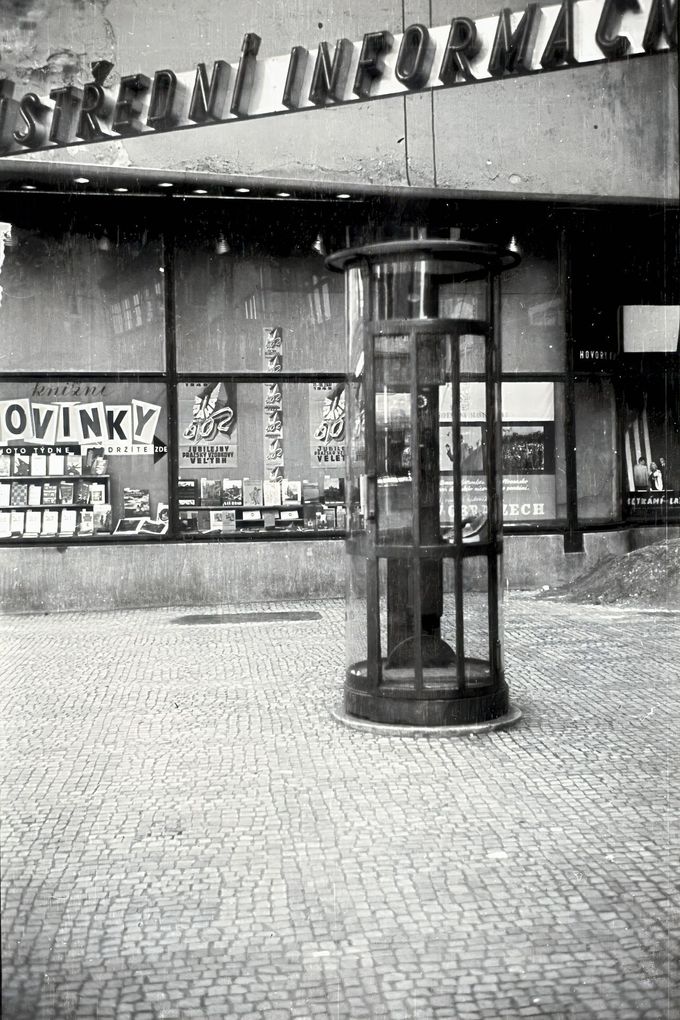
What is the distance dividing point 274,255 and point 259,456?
254 centimetres

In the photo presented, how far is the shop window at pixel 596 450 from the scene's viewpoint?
14.7 meters

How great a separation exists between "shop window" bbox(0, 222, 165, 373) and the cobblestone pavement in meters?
5.43

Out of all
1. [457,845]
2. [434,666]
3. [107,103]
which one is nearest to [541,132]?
[107,103]

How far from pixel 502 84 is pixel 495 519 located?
25.9 ft

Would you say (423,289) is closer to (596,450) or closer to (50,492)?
(50,492)

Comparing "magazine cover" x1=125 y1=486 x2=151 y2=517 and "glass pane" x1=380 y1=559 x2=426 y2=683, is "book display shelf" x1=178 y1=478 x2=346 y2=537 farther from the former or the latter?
"glass pane" x1=380 y1=559 x2=426 y2=683

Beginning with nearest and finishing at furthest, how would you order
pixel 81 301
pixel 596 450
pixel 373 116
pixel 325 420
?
pixel 373 116
pixel 81 301
pixel 325 420
pixel 596 450

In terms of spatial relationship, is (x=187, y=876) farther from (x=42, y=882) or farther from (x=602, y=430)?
(x=602, y=430)

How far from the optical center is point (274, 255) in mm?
13977

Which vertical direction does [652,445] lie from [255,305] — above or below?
below

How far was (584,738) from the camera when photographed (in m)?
7.06

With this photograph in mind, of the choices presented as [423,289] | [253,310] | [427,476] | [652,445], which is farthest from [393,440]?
[652,445]

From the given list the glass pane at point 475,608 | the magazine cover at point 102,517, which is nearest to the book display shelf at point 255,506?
the magazine cover at point 102,517

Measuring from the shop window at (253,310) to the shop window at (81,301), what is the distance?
37 cm
